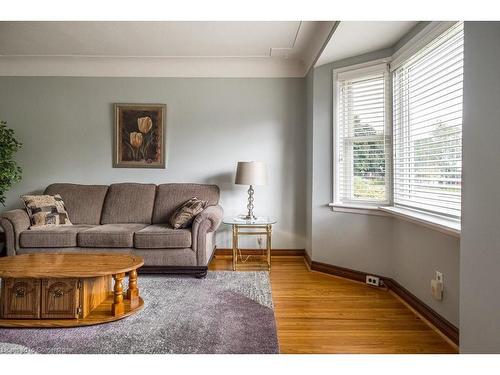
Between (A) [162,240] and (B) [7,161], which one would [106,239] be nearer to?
(A) [162,240]

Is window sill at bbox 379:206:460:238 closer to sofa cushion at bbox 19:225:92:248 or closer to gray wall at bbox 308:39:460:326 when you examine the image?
gray wall at bbox 308:39:460:326

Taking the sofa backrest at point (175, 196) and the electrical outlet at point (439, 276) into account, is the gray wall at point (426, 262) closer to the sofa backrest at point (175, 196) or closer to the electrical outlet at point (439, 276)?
the electrical outlet at point (439, 276)

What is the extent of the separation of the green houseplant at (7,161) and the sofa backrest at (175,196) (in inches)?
64.9

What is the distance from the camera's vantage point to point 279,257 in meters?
4.17

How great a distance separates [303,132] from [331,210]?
117 centimetres

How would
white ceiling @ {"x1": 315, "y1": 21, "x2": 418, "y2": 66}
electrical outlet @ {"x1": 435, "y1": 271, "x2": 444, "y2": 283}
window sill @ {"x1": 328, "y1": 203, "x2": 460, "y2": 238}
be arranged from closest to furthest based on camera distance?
window sill @ {"x1": 328, "y1": 203, "x2": 460, "y2": 238}, electrical outlet @ {"x1": 435, "y1": 271, "x2": 444, "y2": 283}, white ceiling @ {"x1": 315, "y1": 21, "x2": 418, "y2": 66}

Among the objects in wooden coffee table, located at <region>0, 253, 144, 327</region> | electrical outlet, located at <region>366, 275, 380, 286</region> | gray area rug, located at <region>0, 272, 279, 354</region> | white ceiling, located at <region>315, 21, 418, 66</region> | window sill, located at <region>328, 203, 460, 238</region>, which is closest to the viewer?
gray area rug, located at <region>0, 272, 279, 354</region>

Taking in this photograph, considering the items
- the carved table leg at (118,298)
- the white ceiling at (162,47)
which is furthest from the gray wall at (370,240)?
the carved table leg at (118,298)

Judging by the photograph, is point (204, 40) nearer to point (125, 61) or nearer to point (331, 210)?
point (125, 61)

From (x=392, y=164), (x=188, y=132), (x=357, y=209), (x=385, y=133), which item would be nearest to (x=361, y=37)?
(x=385, y=133)

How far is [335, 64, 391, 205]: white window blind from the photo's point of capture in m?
3.18

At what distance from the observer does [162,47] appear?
3773mm

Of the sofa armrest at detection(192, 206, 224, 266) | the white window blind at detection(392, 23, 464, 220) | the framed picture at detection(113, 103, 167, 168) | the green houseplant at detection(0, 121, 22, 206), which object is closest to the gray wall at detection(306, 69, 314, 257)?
the white window blind at detection(392, 23, 464, 220)

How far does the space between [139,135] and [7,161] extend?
4.91 feet
